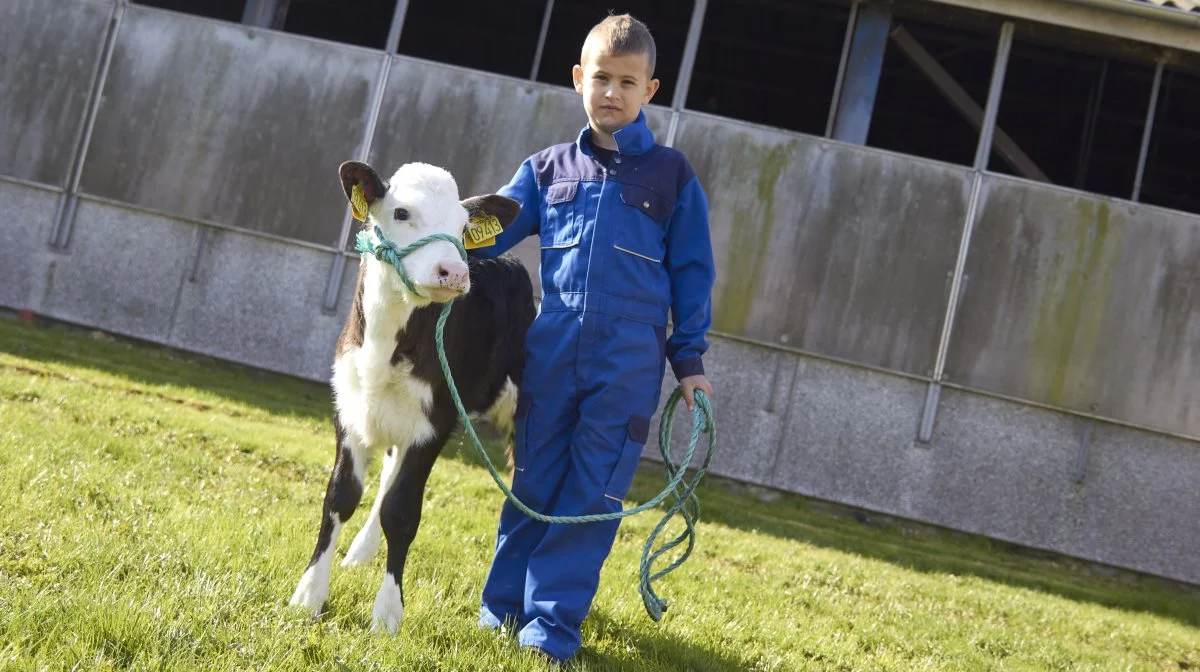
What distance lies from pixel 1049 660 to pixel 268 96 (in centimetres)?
847

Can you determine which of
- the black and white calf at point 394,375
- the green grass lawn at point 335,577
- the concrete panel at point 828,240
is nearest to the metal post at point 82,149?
the green grass lawn at point 335,577

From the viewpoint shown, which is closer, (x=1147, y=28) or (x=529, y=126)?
(x=1147, y=28)

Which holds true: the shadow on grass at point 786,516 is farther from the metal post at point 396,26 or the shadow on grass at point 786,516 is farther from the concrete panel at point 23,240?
the metal post at point 396,26

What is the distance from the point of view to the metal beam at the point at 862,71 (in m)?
10.3

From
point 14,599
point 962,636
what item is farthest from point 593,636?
point 962,636

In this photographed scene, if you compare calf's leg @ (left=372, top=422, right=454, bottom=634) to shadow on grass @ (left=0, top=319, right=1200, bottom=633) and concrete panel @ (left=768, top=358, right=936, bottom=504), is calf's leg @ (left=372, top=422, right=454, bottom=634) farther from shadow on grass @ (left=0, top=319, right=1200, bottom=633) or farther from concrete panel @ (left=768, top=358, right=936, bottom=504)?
concrete panel @ (left=768, top=358, right=936, bottom=504)

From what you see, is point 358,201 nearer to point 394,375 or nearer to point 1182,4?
point 394,375

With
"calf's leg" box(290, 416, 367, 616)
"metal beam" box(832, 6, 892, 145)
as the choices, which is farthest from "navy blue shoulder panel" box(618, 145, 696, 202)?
"metal beam" box(832, 6, 892, 145)

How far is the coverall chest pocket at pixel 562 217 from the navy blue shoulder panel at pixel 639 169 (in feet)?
0.13

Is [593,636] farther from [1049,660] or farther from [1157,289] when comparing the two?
[1157,289]

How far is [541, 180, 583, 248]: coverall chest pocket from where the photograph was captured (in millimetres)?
3734

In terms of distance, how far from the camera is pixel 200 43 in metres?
10.7

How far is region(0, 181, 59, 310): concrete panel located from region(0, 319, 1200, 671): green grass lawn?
182 centimetres

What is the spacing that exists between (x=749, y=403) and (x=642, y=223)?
6.50 meters
